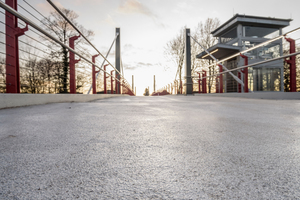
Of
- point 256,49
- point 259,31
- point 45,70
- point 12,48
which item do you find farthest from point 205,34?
point 12,48

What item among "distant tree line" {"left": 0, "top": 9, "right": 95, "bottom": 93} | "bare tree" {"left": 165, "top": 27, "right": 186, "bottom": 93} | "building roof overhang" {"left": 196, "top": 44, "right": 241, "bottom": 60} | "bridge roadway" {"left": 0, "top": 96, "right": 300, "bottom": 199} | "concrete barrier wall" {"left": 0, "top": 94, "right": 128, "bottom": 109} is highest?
"bare tree" {"left": 165, "top": 27, "right": 186, "bottom": 93}

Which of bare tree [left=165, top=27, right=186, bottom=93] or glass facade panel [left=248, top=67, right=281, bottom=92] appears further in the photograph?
bare tree [left=165, top=27, right=186, bottom=93]

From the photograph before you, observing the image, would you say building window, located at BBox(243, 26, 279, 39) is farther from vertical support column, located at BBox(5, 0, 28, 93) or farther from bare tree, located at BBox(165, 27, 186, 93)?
vertical support column, located at BBox(5, 0, 28, 93)

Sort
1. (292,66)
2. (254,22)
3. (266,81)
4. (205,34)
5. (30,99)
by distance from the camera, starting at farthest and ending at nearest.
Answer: (205,34)
(254,22)
(266,81)
(292,66)
(30,99)

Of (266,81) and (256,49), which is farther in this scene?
(256,49)

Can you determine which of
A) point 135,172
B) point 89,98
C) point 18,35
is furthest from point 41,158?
point 89,98

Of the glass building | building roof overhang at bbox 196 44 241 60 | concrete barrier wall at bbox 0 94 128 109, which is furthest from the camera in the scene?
building roof overhang at bbox 196 44 241 60

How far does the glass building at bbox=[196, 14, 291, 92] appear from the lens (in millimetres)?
10062

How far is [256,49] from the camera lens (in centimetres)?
1070

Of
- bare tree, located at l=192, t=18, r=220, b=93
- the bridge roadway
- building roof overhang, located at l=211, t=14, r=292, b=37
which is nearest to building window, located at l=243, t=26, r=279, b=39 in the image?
building roof overhang, located at l=211, t=14, r=292, b=37

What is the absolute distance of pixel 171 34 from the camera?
16.3 m

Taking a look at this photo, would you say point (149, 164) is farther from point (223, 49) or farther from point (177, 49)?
point (177, 49)

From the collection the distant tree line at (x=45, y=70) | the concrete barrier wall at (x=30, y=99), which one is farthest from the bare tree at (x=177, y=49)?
the concrete barrier wall at (x=30, y=99)

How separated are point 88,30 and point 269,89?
11328 mm
